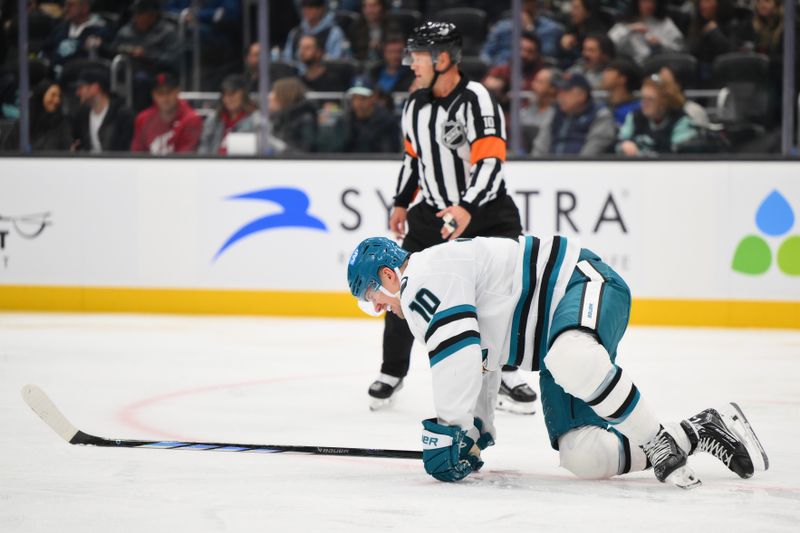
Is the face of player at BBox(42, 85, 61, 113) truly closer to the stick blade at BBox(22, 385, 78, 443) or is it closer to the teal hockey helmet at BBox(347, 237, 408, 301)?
the stick blade at BBox(22, 385, 78, 443)

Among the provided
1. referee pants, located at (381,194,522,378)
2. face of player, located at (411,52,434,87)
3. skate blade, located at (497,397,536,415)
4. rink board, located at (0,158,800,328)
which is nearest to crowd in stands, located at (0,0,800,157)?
rink board, located at (0,158,800,328)

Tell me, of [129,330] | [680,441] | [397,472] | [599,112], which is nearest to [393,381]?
[397,472]

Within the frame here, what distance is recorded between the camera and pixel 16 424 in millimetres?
4270

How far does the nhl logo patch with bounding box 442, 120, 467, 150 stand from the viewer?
182 inches

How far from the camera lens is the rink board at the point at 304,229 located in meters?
6.85

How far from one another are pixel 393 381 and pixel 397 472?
118 centimetres

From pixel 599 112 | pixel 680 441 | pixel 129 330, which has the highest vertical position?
pixel 599 112

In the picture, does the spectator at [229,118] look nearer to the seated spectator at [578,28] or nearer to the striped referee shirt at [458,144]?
the seated spectator at [578,28]

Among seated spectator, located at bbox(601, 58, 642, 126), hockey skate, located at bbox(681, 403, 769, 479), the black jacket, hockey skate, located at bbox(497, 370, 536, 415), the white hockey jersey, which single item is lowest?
hockey skate, located at bbox(497, 370, 536, 415)

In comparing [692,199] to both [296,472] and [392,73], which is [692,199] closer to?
[392,73]

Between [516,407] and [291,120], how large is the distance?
325 cm

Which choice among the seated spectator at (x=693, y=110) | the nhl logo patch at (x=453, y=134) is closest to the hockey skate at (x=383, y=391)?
the nhl logo patch at (x=453, y=134)

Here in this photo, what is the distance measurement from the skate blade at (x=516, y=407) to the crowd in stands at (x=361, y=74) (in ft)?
8.87

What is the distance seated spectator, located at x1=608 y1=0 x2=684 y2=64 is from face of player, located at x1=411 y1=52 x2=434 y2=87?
2864 mm
